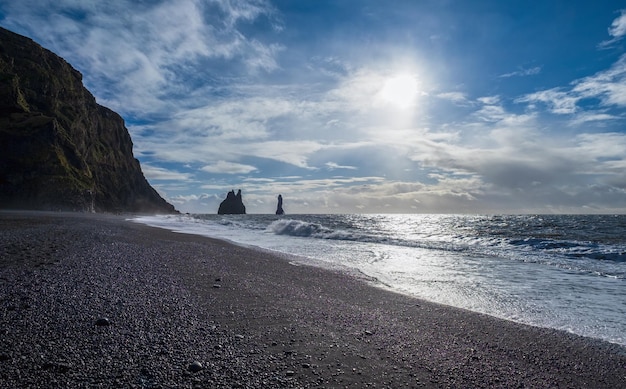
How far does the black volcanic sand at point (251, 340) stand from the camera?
13.2ft

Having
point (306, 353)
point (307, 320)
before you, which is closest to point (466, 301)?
point (307, 320)

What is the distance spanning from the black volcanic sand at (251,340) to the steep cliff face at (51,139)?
6708 centimetres

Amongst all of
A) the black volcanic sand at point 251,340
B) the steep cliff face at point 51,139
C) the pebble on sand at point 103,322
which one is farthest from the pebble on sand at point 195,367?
the steep cliff face at point 51,139

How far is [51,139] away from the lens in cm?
6688

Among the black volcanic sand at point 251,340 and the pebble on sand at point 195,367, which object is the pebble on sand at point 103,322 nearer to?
the black volcanic sand at point 251,340

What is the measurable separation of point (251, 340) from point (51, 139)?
80.9 m

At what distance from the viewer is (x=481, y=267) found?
52.4ft

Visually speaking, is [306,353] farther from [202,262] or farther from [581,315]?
[202,262]

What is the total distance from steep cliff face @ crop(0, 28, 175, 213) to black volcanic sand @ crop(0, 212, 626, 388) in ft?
220

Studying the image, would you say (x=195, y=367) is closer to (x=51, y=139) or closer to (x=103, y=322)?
(x=103, y=322)

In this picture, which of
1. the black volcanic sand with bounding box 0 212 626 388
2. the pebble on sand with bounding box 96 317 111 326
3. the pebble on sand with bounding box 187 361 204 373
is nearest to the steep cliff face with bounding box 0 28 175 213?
the black volcanic sand with bounding box 0 212 626 388

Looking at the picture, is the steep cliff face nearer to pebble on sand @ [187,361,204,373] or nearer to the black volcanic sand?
the black volcanic sand

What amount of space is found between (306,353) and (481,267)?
45.0ft

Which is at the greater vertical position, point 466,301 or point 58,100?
point 58,100
